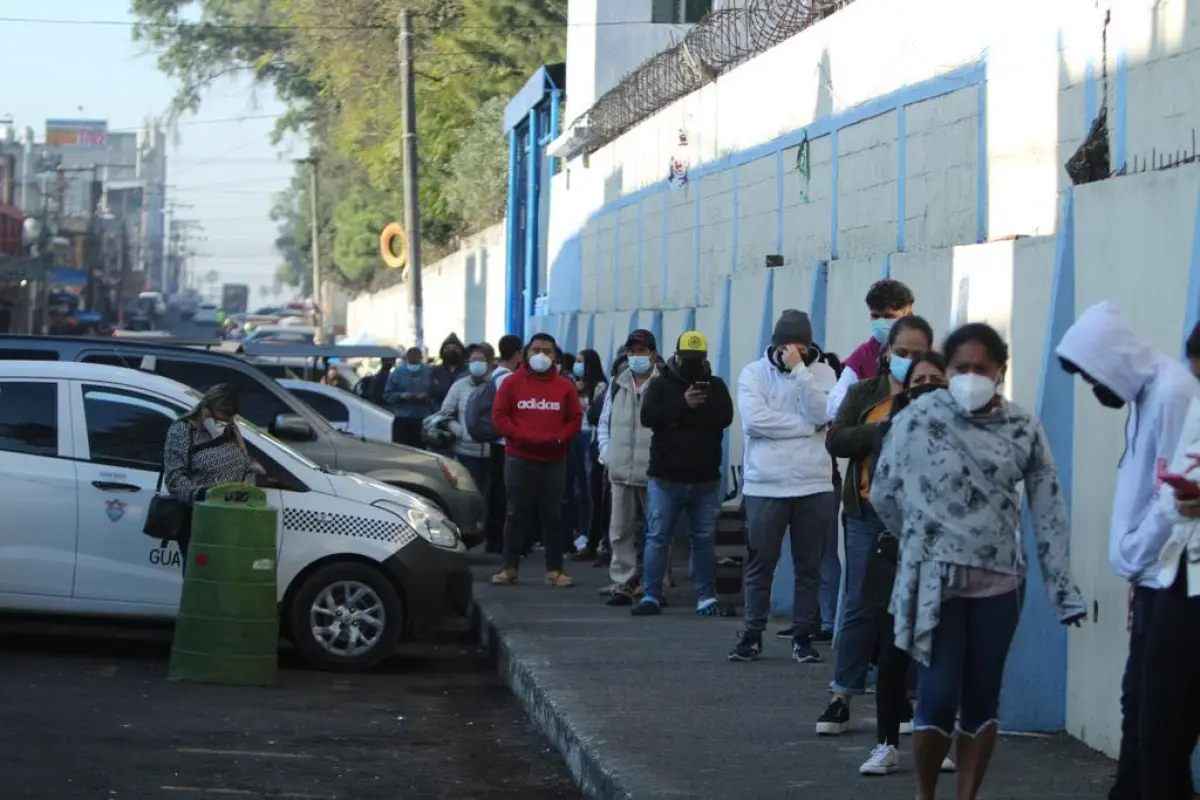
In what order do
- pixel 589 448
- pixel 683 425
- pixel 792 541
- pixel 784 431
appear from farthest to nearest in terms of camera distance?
pixel 589 448
pixel 683 425
pixel 792 541
pixel 784 431

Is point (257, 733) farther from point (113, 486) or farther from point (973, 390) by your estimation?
point (973, 390)

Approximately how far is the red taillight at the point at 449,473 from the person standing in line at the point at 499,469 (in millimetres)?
476

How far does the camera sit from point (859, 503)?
8.23 meters

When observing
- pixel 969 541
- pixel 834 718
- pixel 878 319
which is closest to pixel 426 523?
pixel 878 319

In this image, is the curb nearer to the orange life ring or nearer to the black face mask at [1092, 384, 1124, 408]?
the black face mask at [1092, 384, 1124, 408]

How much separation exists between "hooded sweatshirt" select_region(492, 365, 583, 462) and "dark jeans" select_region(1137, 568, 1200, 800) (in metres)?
8.90

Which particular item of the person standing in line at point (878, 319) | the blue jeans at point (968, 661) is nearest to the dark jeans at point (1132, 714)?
the blue jeans at point (968, 661)

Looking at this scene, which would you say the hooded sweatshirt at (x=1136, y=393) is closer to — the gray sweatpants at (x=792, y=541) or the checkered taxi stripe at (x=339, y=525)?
the gray sweatpants at (x=792, y=541)

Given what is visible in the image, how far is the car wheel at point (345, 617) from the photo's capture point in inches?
450

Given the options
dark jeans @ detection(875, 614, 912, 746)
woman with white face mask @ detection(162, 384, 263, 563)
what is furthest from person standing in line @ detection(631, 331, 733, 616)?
dark jeans @ detection(875, 614, 912, 746)

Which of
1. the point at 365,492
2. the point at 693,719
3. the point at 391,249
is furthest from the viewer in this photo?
the point at 391,249

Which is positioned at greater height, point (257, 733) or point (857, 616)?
point (857, 616)

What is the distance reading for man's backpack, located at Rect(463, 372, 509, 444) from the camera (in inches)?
642

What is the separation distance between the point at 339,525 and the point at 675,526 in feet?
7.96
